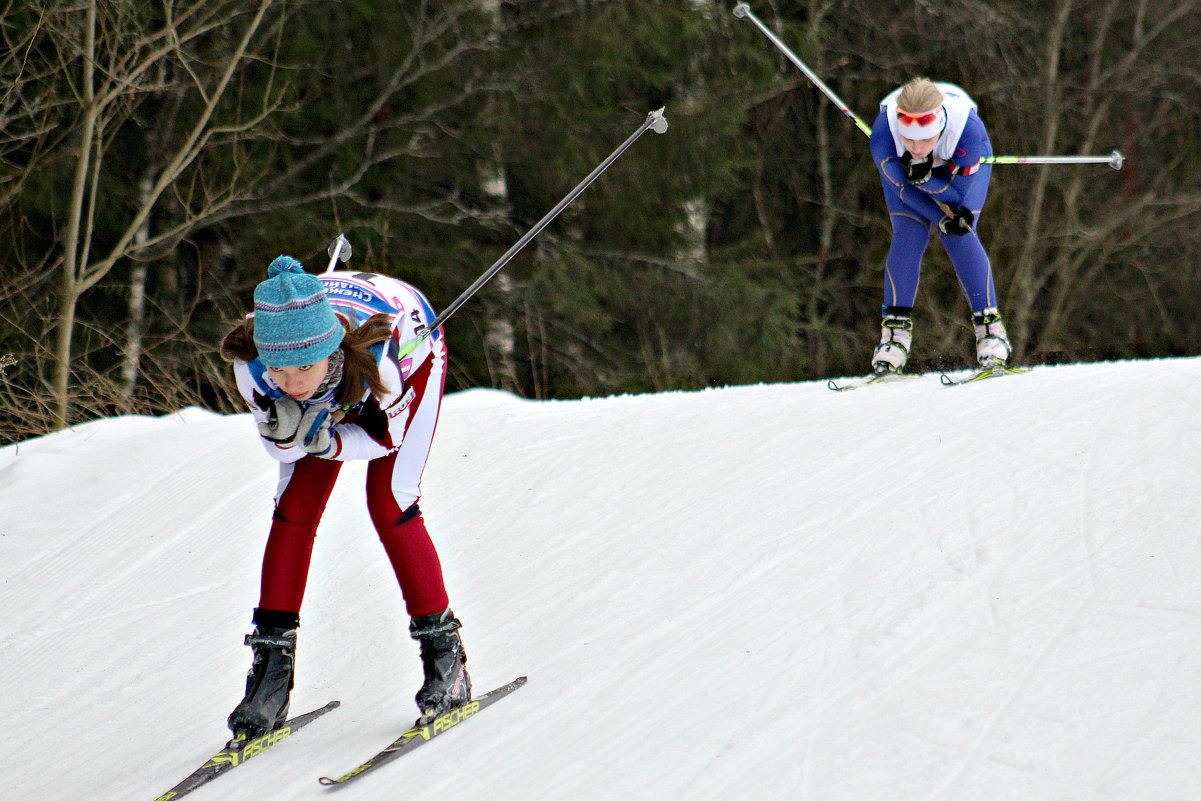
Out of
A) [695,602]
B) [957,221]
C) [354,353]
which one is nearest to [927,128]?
[957,221]

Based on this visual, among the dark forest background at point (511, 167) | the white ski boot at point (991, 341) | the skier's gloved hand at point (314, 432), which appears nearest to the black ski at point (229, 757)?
the skier's gloved hand at point (314, 432)

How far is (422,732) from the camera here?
291 centimetres

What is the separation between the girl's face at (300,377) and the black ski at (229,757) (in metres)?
0.94

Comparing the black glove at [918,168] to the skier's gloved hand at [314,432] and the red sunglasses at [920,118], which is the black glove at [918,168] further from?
the skier's gloved hand at [314,432]

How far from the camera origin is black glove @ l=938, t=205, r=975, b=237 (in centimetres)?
517

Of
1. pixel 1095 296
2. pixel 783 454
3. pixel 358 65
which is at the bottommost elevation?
pixel 1095 296

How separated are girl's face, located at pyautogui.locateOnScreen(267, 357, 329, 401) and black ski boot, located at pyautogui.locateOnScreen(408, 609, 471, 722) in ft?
2.27

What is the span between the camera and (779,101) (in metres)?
16.5

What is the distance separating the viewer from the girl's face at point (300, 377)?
2.64m

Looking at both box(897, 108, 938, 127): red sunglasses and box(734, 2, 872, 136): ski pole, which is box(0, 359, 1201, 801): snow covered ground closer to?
box(897, 108, 938, 127): red sunglasses

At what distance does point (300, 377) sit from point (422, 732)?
0.94m

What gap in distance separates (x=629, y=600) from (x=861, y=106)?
43.2 feet

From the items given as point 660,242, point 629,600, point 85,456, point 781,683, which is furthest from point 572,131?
point 781,683

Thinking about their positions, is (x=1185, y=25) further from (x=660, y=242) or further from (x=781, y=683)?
(x=781, y=683)
